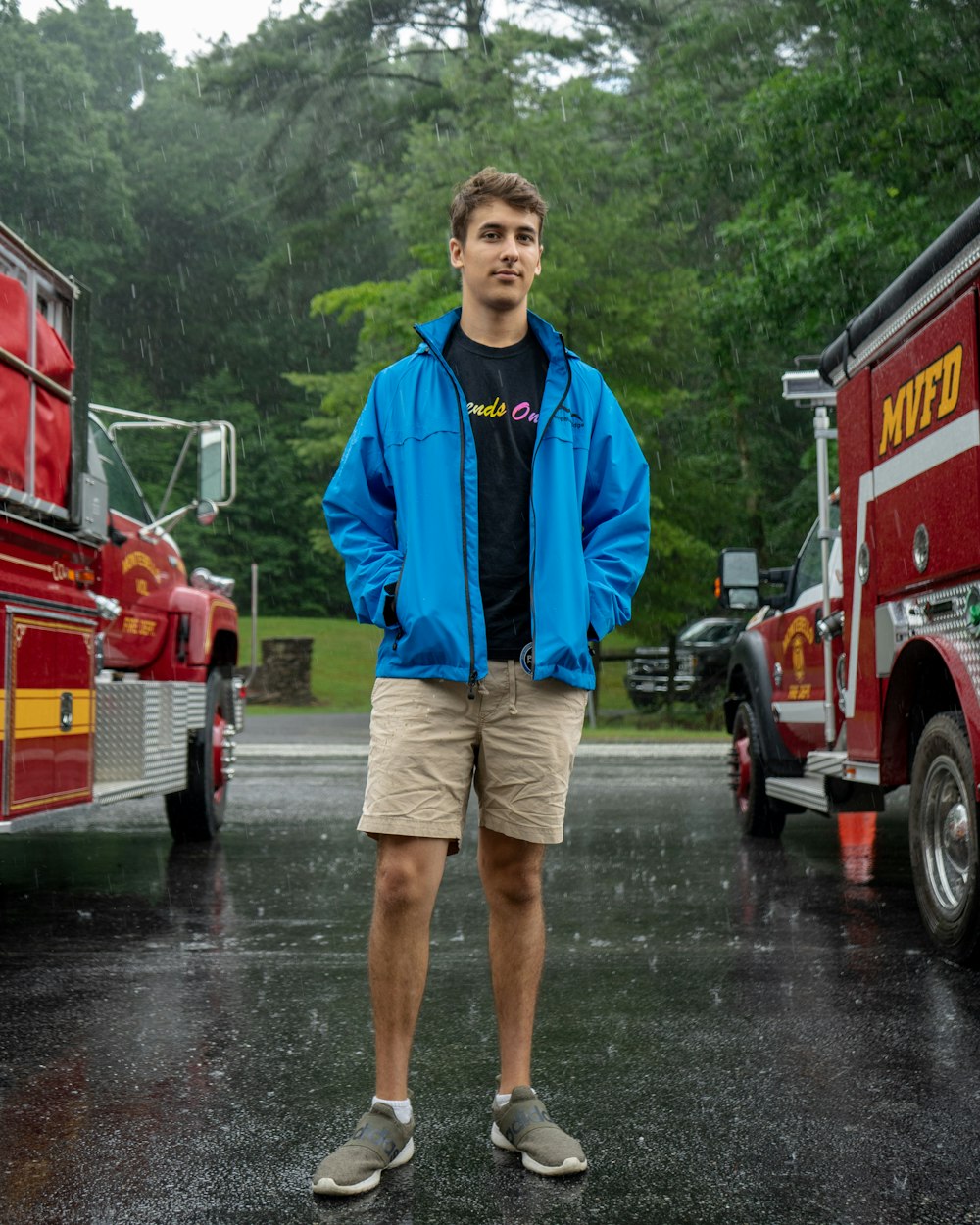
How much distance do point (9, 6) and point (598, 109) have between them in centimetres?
3503

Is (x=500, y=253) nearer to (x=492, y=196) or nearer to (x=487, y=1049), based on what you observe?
(x=492, y=196)

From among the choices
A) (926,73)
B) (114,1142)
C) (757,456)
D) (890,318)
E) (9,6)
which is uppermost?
(9,6)

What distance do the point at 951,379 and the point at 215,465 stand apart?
4.22m

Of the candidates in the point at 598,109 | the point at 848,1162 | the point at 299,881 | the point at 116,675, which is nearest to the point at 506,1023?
the point at 848,1162

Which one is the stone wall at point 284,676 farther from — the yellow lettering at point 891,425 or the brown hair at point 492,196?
the brown hair at point 492,196

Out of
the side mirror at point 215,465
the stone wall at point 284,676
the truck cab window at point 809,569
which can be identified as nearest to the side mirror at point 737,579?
the truck cab window at point 809,569

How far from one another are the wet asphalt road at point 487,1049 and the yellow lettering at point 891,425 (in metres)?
1.98

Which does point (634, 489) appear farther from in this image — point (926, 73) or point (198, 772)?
point (926, 73)

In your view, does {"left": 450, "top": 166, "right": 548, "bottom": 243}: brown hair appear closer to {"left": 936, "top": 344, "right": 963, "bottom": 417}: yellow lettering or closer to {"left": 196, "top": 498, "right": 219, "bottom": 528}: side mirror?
{"left": 936, "top": 344, "right": 963, "bottom": 417}: yellow lettering

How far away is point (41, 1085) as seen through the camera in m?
3.99

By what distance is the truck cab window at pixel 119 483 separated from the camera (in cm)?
852

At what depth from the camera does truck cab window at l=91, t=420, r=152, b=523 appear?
335 inches

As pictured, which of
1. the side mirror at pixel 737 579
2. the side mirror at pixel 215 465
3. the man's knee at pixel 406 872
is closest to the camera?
the man's knee at pixel 406 872

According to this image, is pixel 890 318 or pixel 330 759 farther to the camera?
pixel 330 759
